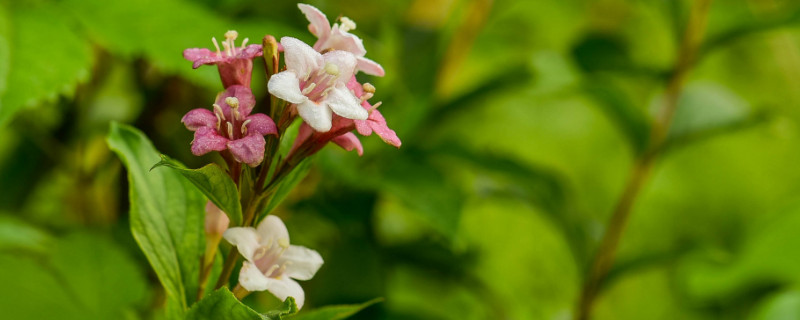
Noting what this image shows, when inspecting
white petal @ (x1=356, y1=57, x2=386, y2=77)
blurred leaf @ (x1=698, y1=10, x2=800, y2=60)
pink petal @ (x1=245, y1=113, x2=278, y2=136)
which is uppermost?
blurred leaf @ (x1=698, y1=10, x2=800, y2=60)

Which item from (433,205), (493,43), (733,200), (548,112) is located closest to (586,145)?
(548,112)

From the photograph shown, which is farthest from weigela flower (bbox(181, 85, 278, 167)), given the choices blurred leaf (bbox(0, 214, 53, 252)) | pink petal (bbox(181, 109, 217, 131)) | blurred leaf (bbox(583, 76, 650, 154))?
blurred leaf (bbox(583, 76, 650, 154))

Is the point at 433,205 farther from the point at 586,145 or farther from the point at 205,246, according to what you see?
the point at 586,145

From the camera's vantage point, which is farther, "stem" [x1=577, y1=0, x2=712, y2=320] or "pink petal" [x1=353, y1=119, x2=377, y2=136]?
"stem" [x1=577, y1=0, x2=712, y2=320]

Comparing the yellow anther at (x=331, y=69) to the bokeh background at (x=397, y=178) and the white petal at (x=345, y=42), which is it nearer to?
the white petal at (x=345, y=42)

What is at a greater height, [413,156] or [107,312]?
[413,156]

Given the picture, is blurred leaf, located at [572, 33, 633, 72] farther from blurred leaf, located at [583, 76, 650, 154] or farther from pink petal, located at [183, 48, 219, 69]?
pink petal, located at [183, 48, 219, 69]

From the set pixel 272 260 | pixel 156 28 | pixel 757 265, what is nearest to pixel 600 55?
pixel 757 265
